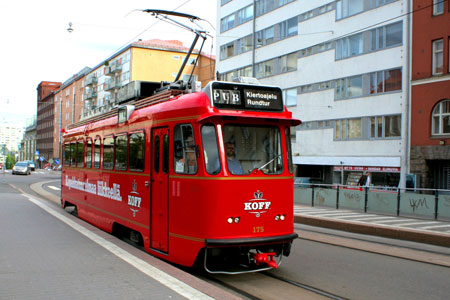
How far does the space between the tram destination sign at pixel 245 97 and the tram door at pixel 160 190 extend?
3.84 ft

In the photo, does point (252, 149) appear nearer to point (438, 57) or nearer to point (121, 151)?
point (121, 151)

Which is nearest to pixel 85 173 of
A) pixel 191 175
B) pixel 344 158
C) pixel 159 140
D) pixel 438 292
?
pixel 159 140

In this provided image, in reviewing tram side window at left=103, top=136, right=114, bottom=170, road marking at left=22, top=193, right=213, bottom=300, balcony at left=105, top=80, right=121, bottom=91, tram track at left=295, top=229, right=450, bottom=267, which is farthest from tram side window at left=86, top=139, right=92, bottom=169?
balcony at left=105, top=80, right=121, bottom=91

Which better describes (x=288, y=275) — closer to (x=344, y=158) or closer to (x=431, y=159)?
(x=431, y=159)

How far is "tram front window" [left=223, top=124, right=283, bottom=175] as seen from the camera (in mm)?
6848

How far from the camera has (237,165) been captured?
6.86m

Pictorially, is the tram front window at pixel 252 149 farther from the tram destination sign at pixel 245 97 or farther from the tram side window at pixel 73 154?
the tram side window at pixel 73 154

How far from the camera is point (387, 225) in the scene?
45.7ft

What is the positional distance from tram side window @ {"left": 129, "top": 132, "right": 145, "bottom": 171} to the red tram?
4 centimetres

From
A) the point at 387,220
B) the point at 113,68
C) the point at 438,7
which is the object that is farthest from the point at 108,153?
the point at 113,68

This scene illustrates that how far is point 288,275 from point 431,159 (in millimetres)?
21314

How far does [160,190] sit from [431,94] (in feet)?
74.6

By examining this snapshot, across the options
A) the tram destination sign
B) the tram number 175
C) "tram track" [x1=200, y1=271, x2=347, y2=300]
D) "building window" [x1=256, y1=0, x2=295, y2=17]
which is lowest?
"tram track" [x1=200, y1=271, x2=347, y2=300]

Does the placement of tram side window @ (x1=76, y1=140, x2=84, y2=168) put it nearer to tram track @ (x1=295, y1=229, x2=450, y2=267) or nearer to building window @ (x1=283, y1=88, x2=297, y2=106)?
tram track @ (x1=295, y1=229, x2=450, y2=267)
